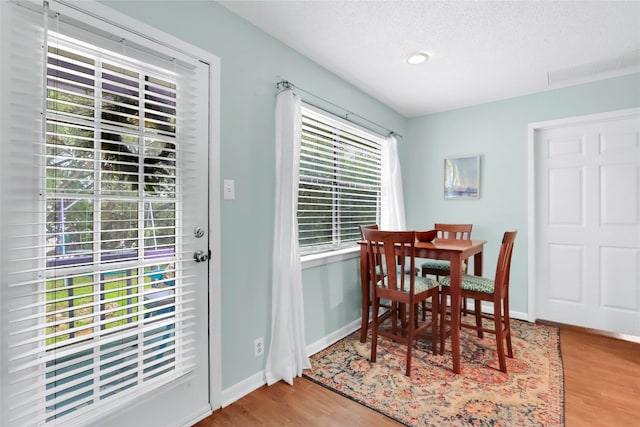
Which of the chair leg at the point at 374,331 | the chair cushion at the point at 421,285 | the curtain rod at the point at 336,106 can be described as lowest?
the chair leg at the point at 374,331

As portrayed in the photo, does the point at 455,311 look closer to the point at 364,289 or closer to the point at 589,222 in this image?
the point at 364,289

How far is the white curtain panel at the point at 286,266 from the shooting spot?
2133 millimetres

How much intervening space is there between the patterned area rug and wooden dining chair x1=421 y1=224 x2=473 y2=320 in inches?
23.3

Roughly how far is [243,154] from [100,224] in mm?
909

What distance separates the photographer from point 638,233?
2.86 metres

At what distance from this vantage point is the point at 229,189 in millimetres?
1914

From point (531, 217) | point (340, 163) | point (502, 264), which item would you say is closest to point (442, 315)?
point (502, 264)

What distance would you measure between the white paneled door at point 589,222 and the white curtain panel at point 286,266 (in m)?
2.81

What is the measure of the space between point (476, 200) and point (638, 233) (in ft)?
4.66

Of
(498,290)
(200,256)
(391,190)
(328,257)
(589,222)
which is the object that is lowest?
(498,290)

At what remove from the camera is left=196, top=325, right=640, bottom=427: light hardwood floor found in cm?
174

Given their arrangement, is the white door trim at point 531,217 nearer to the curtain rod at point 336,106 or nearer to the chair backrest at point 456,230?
the chair backrest at point 456,230

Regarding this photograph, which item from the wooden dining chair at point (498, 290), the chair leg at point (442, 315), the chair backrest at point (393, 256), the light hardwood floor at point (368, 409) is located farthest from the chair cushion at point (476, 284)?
the light hardwood floor at point (368, 409)

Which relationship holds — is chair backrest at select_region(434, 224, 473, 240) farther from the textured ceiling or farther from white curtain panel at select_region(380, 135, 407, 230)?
the textured ceiling
